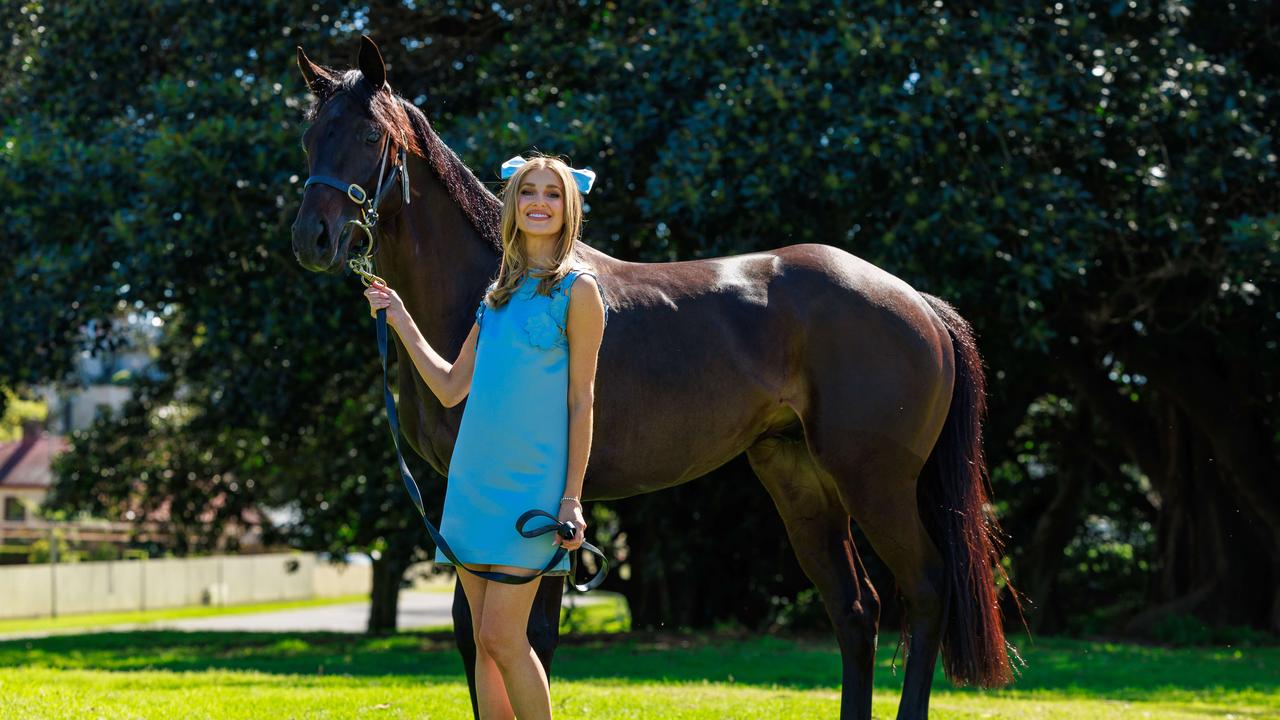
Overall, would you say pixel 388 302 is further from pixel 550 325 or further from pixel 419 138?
pixel 419 138

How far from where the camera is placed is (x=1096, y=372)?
44.1 ft

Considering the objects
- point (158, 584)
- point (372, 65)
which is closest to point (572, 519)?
point (372, 65)

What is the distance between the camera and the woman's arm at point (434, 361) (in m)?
3.88

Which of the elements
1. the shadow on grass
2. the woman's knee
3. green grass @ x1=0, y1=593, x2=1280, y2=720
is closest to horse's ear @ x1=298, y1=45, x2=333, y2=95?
the woman's knee

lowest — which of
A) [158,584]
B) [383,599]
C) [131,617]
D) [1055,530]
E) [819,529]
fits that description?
[131,617]

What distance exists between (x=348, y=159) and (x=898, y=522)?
248cm

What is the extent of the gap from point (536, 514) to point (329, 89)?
191cm

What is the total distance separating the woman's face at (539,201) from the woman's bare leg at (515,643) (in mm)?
972

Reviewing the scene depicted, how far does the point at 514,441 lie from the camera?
3.59 meters

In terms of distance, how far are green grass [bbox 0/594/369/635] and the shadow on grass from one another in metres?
7.71

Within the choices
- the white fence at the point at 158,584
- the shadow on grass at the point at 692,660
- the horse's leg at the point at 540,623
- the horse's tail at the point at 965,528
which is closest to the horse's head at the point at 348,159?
the horse's leg at the point at 540,623

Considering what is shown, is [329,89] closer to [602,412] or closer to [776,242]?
[602,412]

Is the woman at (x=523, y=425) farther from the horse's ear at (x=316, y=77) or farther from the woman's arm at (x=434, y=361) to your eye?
the horse's ear at (x=316, y=77)

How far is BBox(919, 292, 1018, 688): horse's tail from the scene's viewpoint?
496cm
